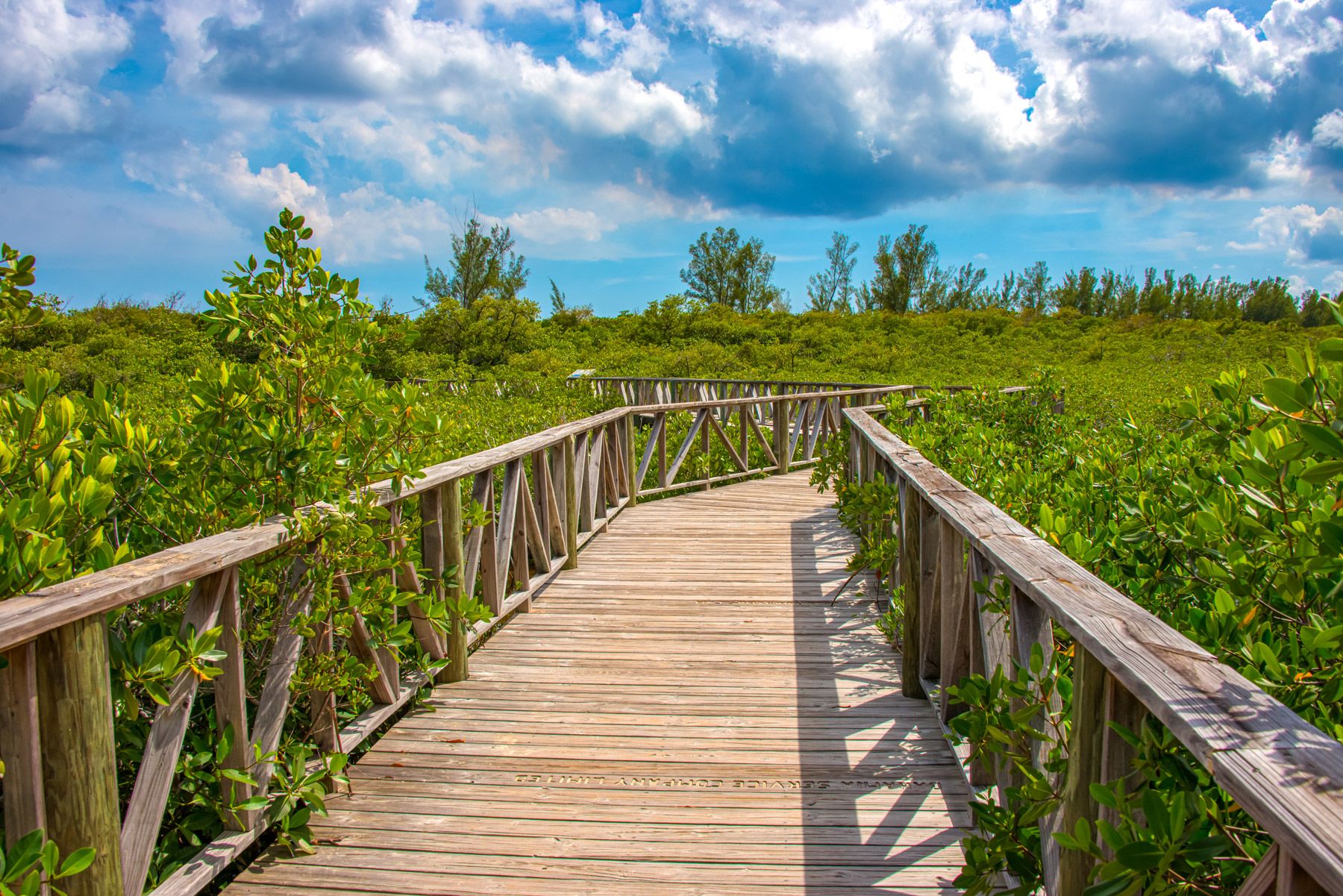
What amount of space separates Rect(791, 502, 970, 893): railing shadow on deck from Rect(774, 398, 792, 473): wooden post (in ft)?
17.2

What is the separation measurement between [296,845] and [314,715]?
1.31 ft

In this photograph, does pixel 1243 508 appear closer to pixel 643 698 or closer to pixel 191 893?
pixel 643 698

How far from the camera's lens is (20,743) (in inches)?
57.9

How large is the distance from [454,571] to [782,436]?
23.3ft

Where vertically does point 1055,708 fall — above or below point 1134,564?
below

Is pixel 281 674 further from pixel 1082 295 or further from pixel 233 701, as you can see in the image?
pixel 1082 295

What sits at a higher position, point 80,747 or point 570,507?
point 80,747

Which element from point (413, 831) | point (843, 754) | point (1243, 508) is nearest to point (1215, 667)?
point (1243, 508)

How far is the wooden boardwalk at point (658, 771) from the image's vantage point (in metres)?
2.25

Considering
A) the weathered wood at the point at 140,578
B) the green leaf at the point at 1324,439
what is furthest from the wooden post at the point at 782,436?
the green leaf at the point at 1324,439

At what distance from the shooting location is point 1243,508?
1796 mm

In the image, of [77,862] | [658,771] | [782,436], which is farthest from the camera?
[782,436]

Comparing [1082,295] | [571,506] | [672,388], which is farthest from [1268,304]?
[571,506]

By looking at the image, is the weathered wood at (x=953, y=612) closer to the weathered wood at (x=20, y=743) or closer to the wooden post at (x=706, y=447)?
the weathered wood at (x=20, y=743)
